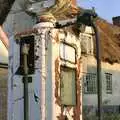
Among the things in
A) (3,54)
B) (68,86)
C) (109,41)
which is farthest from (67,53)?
(109,41)

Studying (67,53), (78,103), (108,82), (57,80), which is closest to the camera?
(57,80)

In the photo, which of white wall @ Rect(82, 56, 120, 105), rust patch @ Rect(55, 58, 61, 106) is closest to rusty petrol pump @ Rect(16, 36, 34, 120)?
rust patch @ Rect(55, 58, 61, 106)

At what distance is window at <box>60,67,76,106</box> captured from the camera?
760cm

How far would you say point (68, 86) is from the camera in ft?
25.5

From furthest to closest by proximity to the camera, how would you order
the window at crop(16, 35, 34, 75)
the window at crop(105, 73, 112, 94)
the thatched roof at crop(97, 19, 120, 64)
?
the window at crop(105, 73, 112, 94) < the thatched roof at crop(97, 19, 120, 64) < the window at crop(16, 35, 34, 75)

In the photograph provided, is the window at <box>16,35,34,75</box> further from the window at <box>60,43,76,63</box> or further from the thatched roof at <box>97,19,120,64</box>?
the thatched roof at <box>97,19,120,64</box>

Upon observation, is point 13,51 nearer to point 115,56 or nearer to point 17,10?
point 17,10

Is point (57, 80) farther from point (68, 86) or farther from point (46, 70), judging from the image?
point (68, 86)

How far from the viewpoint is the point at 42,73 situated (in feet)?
24.1

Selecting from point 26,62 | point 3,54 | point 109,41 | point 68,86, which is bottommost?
point 68,86

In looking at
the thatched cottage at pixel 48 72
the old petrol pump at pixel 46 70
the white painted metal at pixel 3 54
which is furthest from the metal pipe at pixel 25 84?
the white painted metal at pixel 3 54

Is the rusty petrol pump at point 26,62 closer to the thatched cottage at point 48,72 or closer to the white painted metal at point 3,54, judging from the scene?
the thatched cottage at point 48,72

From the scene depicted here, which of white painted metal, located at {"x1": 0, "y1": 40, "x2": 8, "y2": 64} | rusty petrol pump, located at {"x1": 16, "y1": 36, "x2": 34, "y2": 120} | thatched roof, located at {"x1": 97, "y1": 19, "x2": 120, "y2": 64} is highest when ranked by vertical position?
thatched roof, located at {"x1": 97, "y1": 19, "x2": 120, "y2": 64}

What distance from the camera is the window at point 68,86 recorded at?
7598mm
